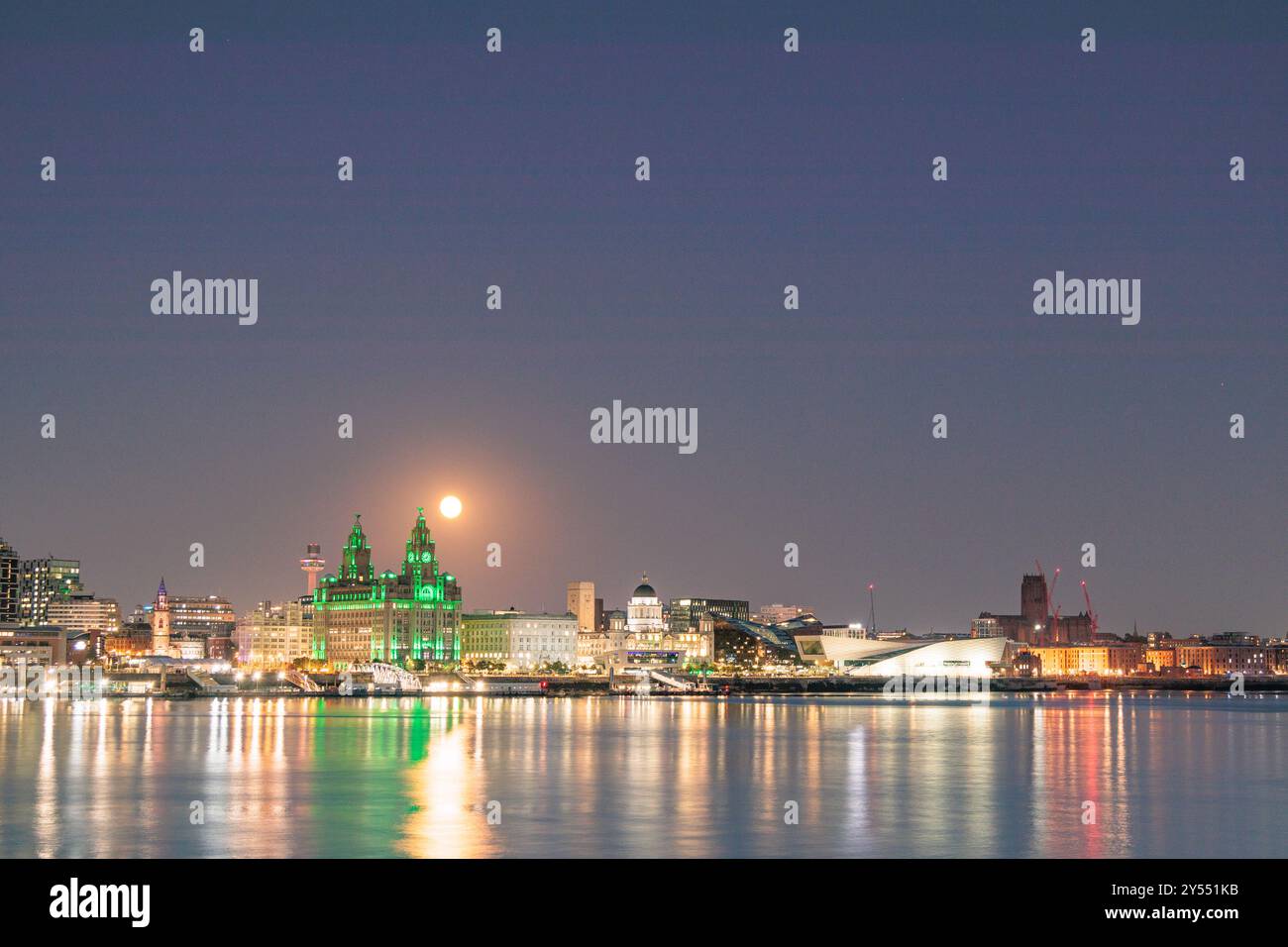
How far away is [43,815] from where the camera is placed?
3778cm

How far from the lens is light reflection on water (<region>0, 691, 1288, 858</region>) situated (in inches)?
1332

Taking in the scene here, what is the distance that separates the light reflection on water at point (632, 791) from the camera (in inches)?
1332

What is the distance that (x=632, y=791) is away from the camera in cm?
4503
